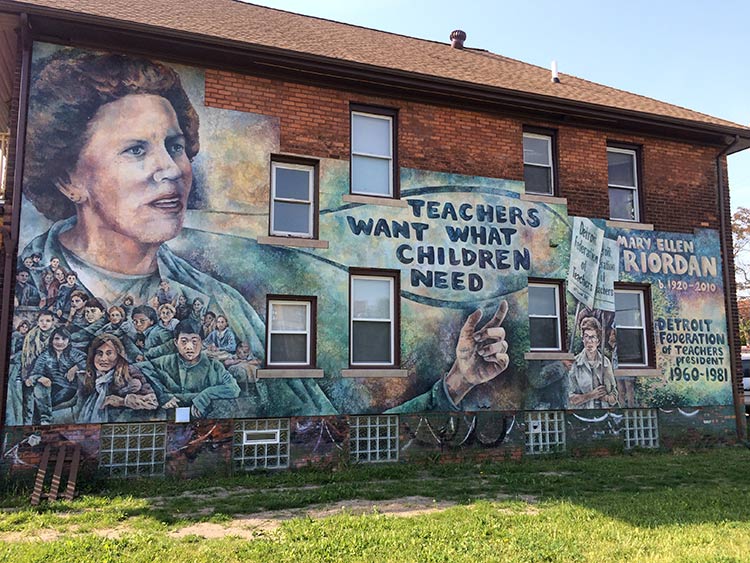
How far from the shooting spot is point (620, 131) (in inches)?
530

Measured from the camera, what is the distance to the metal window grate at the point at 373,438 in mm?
10797

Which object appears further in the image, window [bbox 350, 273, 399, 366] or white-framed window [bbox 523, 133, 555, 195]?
white-framed window [bbox 523, 133, 555, 195]

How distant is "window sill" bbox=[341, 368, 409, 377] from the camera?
1077 cm

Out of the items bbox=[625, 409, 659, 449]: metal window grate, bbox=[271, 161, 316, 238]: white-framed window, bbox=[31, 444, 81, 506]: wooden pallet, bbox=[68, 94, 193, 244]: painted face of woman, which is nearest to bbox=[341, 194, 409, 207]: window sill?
bbox=[271, 161, 316, 238]: white-framed window

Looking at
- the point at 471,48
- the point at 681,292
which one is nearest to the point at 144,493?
the point at 681,292

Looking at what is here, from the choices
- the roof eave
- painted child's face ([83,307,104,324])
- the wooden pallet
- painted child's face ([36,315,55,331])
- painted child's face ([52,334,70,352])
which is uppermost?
the roof eave

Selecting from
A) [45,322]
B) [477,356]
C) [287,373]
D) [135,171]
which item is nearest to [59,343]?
[45,322]

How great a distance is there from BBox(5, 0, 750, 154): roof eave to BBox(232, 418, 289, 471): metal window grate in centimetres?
568

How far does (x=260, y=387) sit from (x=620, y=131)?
28.8 ft

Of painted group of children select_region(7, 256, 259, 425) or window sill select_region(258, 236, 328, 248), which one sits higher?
window sill select_region(258, 236, 328, 248)

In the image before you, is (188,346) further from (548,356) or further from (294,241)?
(548,356)

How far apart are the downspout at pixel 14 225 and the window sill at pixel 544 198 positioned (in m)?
8.35

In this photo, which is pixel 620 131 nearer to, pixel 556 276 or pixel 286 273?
pixel 556 276

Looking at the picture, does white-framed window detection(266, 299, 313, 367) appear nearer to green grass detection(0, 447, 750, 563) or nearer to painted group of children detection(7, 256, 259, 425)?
painted group of children detection(7, 256, 259, 425)
